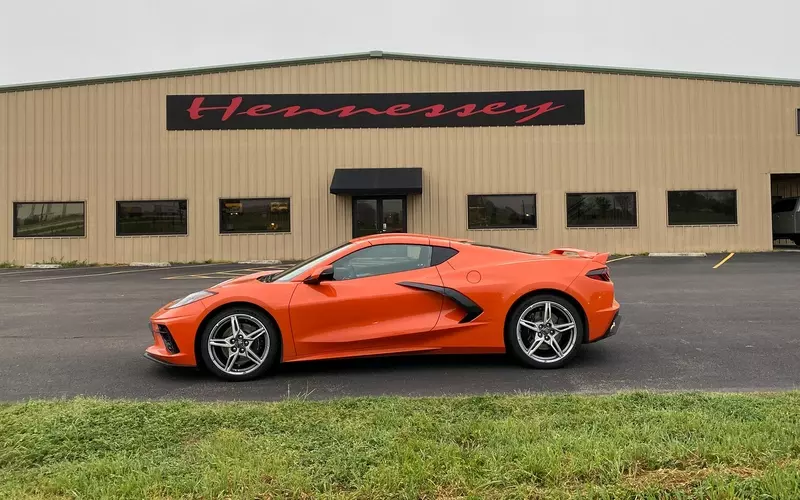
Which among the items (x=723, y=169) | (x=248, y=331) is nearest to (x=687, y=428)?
(x=248, y=331)

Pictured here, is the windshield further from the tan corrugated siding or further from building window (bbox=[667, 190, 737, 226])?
building window (bbox=[667, 190, 737, 226])

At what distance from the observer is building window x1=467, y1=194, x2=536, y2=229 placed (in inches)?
741

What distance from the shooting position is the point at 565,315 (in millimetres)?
4773

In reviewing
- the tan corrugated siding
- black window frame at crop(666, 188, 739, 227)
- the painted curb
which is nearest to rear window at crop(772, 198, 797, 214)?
the tan corrugated siding

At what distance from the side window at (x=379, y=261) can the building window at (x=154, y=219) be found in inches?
627

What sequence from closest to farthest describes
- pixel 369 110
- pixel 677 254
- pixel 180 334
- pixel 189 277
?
pixel 180 334 < pixel 189 277 < pixel 677 254 < pixel 369 110

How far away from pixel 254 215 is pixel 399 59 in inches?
308

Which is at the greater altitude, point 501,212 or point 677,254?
point 501,212

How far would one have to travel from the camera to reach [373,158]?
18.9 meters

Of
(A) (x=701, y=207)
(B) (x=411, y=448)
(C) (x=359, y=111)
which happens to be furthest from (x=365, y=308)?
(A) (x=701, y=207)

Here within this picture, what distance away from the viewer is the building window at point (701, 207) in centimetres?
1897

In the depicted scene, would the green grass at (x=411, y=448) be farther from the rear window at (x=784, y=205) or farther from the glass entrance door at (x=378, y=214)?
the rear window at (x=784, y=205)

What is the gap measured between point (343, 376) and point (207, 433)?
1650 mm

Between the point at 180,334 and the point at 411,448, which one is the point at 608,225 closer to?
the point at 180,334
